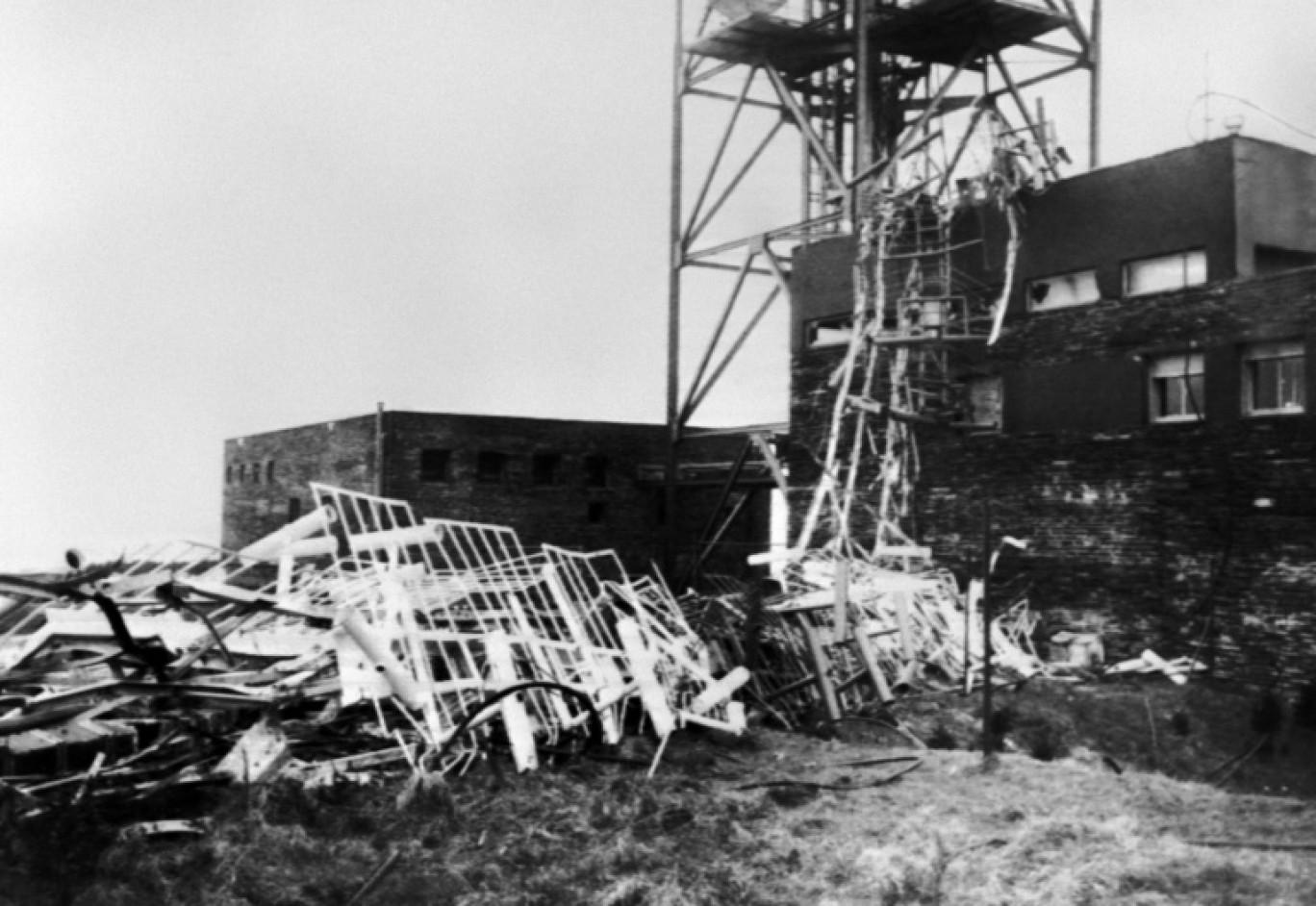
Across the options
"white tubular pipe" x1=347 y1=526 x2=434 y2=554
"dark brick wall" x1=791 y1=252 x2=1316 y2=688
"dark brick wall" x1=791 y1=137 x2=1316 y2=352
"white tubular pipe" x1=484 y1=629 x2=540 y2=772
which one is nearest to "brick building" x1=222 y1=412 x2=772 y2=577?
"dark brick wall" x1=791 y1=252 x2=1316 y2=688

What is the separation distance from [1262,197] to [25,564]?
2235 cm

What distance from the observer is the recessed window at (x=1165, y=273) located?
59.6ft

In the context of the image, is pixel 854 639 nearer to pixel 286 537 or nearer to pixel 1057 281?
pixel 286 537

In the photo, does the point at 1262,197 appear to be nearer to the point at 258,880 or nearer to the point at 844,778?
the point at 844,778

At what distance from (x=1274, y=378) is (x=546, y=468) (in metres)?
17.5

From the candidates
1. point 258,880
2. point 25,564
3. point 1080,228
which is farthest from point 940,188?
point 25,564

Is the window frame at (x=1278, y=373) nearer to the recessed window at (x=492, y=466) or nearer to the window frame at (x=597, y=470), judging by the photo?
the window frame at (x=597, y=470)

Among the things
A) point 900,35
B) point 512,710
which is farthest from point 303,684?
point 900,35

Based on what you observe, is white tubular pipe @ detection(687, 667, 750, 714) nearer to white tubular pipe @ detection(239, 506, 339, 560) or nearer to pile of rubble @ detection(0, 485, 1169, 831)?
pile of rubble @ detection(0, 485, 1169, 831)

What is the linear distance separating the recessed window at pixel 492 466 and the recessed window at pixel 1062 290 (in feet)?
45.7

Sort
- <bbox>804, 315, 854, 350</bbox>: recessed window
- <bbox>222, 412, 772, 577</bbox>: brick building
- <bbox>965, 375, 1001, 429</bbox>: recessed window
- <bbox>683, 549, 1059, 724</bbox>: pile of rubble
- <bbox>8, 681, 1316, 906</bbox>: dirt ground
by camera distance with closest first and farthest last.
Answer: <bbox>8, 681, 1316, 906</bbox>: dirt ground, <bbox>683, 549, 1059, 724</bbox>: pile of rubble, <bbox>965, 375, 1001, 429</bbox>: recessed window, <bbox>804, 315, 854, 350</bbox>: recessed window, <bbox>222, 412, 772, 577</bbox>: brick building

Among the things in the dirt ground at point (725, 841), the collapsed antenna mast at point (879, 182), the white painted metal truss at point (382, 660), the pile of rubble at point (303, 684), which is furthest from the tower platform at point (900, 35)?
the dirt ground at point (725, 841)

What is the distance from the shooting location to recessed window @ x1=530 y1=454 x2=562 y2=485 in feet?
101

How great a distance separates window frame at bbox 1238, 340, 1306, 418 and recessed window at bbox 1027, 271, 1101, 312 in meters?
2.53
